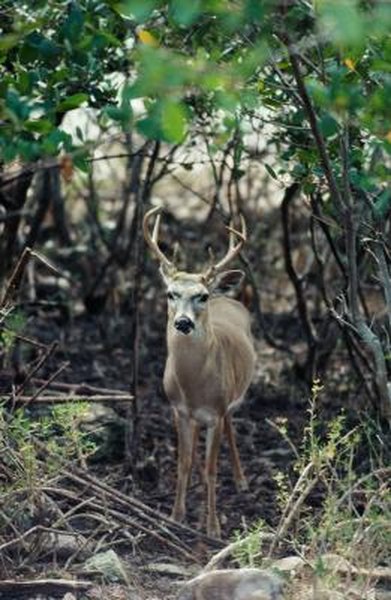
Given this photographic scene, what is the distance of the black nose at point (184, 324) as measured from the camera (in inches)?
275

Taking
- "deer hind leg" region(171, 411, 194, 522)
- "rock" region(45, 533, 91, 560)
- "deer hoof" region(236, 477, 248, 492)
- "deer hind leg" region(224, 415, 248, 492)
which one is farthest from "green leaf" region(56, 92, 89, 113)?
"deer hoof" region(236, 477, 248, 492)

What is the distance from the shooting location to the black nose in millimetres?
6996

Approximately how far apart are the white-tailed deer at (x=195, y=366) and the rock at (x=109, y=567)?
4.49ft

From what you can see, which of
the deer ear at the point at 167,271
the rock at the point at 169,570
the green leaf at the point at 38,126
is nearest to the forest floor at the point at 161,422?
the rock at the point at 169,570

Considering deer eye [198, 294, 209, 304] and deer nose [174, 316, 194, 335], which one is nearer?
deer nose [174, 316, 194, 335]

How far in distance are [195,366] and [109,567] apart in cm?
191

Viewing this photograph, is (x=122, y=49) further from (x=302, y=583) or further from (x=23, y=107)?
(x=302, y=583)

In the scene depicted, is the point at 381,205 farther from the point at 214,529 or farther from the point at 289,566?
the point at 214,529

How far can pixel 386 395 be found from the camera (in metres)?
5.53

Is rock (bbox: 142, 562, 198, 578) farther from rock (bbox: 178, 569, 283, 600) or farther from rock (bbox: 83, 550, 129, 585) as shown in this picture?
rock (bbox: 178, 569, 283, 600)

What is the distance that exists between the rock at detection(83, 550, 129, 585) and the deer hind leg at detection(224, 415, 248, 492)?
2227 millimetres

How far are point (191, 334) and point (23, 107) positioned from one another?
8.19 ft

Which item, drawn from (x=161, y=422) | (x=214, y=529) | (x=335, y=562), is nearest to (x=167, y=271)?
(x=214, y=529)

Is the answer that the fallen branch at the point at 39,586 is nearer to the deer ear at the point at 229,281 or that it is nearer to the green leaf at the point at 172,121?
the green leaf at the point at 172,121
